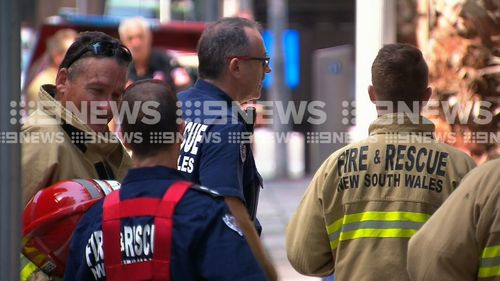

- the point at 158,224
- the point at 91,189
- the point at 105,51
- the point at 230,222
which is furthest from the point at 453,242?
the point at 105,51

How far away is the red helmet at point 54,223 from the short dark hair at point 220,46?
0.98 metres

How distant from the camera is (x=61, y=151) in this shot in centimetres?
461

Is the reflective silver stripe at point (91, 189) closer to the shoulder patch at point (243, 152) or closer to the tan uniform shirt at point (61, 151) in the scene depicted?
the tan uniform shirt at point (61, 151)

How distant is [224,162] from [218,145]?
0.07 metres

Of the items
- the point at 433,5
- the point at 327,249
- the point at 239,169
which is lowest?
the point at 327,249

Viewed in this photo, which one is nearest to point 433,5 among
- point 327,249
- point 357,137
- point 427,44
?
point 427,44

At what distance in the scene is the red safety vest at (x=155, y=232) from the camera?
3.54 m

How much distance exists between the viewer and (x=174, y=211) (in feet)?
11.6

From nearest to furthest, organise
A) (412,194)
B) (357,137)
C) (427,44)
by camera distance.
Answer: (412,194)
(357,137)
(427,44)

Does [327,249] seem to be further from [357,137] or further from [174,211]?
[357,137]

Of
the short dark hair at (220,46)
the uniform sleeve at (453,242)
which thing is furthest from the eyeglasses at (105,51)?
the uniform sleeve at (453,242)

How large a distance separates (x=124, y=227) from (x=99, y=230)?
4.0 inches

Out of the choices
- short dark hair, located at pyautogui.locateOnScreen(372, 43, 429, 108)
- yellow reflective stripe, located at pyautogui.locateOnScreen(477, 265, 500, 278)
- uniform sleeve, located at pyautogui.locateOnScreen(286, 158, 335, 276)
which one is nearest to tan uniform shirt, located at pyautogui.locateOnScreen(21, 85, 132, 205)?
uniform sleeve, located at pyautogui.locateOnScreen(286, 158, 335, 276)

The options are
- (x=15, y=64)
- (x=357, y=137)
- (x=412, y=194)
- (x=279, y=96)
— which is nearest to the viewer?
(x=15, y=64)
